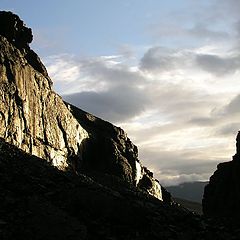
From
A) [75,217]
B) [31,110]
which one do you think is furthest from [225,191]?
[75,217]

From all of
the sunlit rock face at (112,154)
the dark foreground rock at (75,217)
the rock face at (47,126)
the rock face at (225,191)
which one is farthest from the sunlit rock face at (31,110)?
the dark foreground rock at (75,217)

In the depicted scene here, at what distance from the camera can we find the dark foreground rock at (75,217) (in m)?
26.9

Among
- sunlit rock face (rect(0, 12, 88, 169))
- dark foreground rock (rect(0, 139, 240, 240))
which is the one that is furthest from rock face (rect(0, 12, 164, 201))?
dark foreground rock (rect(0, 139, 240, 240))

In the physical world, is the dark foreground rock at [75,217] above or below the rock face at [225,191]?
below

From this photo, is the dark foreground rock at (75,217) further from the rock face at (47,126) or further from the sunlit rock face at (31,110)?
the rock face at (47,126)

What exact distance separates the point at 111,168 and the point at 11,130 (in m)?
44.2

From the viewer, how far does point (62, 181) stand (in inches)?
1555

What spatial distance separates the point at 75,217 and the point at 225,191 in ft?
174

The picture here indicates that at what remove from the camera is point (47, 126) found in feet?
308

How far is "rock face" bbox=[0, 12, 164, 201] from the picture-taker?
81.5 m

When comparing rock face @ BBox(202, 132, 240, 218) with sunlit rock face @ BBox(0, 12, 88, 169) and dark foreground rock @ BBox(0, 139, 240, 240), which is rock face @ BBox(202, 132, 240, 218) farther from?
dark foreground rock @ BBox(0, 139, 240, 240)

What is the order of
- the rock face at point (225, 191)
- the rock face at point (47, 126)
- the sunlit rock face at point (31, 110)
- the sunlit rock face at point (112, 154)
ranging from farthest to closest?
the sunlit rock face at point (112, 154)
the rock face at point (47, 126)
the sunlit rock face at point (31, 110)
the rock face at point (225, 191)

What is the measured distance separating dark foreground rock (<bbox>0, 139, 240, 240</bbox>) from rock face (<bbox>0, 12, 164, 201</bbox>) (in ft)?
139

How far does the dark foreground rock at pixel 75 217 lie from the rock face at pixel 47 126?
42511mm
